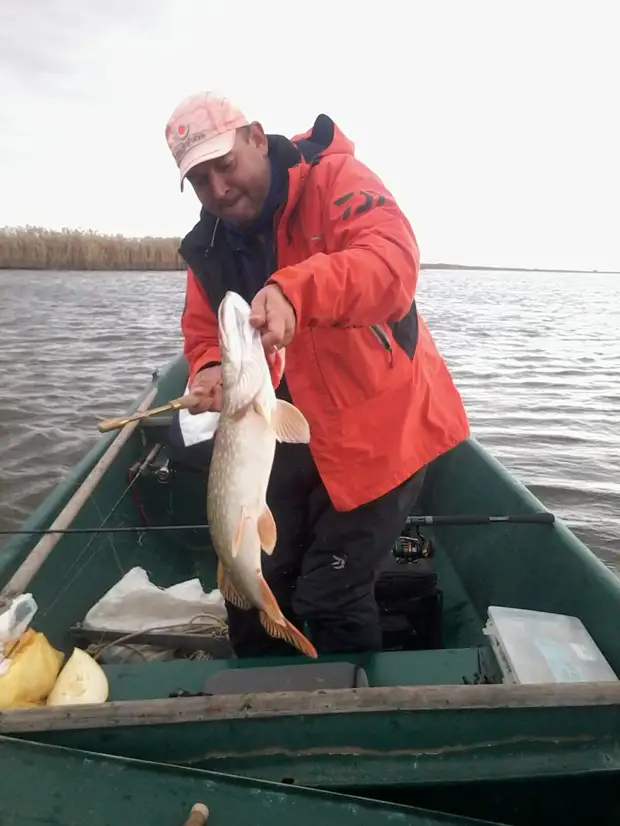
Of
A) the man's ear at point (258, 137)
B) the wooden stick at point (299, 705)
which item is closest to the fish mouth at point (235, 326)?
the man's ear at point (258, 137)

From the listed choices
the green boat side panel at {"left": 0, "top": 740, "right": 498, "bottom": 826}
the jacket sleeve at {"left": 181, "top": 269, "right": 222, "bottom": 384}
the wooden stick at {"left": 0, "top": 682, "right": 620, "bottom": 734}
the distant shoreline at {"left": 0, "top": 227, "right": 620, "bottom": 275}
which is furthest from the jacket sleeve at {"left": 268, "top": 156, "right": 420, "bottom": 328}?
the distant shoreline at {"left": 0, "top": 227, "right": 620, "bottom": 275}

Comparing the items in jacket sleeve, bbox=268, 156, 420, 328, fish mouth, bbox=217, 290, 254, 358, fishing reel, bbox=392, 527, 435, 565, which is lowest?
fishing reel, bbox=392, 527, 435, 565

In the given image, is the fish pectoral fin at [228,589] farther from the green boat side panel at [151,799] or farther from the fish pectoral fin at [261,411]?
the green boat side panel at [151,799]

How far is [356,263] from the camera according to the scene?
190 cm

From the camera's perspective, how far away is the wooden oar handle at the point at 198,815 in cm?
146

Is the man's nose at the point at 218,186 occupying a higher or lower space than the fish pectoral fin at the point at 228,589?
higher

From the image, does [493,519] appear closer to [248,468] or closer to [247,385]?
[248,468]

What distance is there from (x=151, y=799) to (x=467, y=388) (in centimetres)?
977

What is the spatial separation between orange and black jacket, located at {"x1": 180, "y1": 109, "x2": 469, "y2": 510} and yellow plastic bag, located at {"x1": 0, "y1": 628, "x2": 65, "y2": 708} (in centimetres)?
117

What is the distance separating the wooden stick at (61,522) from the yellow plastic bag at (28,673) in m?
0.31

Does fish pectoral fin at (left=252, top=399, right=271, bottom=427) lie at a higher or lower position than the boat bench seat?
higher

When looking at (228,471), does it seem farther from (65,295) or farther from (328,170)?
(65,295)

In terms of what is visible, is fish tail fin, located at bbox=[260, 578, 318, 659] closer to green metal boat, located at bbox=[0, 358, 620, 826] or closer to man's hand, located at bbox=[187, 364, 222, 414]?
green metal boat, located at bbox=[0, 358, 620, 826]

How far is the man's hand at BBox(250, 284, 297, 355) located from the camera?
5.60 feet
